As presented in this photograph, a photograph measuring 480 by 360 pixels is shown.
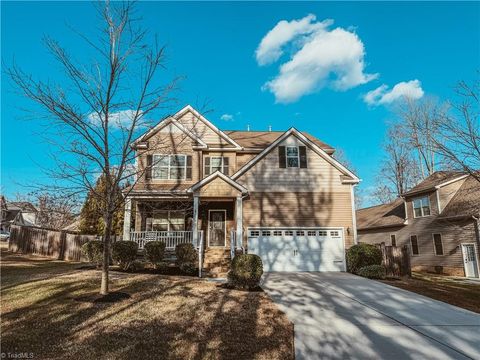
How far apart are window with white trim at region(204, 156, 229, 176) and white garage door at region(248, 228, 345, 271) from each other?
445 cm

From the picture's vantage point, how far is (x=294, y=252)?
15367mm

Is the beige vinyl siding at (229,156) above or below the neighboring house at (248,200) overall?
above

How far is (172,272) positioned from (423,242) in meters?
19.1

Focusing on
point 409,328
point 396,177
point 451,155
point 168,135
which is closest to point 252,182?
point 168,135

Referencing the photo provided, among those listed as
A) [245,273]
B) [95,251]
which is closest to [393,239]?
[245,273]

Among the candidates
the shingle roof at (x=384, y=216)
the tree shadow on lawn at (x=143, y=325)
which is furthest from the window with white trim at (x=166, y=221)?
the shingle roof at (x=384, y=216)

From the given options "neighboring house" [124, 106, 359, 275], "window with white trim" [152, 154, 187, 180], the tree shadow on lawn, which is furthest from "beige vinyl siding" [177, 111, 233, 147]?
the tree shadow on lawn

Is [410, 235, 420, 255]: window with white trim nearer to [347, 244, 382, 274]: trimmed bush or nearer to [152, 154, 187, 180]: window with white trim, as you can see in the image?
[347, 244, 382, 274]: trimmed bush

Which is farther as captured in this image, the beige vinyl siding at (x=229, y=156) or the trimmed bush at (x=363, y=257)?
the beige vinyl siding at (x=229, y=156)

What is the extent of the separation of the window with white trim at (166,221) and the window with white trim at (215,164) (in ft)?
9.82

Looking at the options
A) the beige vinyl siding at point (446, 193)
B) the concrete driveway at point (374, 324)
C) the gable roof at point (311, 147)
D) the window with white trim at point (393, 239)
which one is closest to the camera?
the concrete driveway at point (374, 324)

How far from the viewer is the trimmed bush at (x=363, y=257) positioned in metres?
14.3

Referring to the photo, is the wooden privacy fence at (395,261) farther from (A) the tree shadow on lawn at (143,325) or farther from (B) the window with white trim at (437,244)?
(B) the window with white trim at (437,244)

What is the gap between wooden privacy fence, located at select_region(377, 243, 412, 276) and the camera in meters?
14.6
